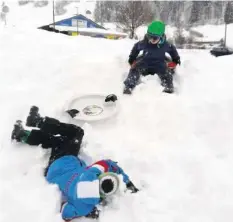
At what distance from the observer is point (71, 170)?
3043 millimetres

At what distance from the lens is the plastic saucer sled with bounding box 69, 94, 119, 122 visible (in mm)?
4227

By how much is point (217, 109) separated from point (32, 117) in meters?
2.29

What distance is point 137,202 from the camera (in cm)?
296

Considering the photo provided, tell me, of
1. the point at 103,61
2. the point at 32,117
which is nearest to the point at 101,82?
the point at 103,61

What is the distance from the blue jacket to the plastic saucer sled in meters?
1.08

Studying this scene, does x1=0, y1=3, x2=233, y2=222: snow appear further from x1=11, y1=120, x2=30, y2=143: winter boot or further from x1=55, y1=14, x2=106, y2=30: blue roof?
x1=55, y1=14, x2=106, y2=30: blue roof

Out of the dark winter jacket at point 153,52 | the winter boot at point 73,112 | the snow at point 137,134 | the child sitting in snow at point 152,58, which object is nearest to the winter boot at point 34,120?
the snow at point 137,134

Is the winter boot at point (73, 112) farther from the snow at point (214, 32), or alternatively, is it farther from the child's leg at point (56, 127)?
the snow at point (214, 32)

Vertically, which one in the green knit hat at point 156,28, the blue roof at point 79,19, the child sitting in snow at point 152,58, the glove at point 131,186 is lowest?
the glove at point 131,186

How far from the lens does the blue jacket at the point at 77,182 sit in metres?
2.57

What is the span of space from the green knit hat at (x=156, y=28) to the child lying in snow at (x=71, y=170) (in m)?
2.22

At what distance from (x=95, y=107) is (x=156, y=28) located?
1574 millimetres

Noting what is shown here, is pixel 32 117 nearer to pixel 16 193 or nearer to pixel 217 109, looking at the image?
pixel 16 193

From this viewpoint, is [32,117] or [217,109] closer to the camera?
[32,117]
